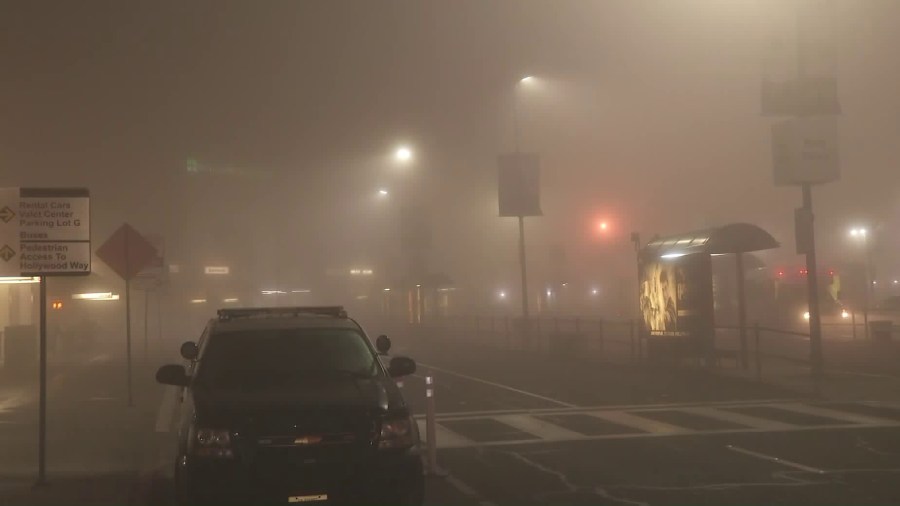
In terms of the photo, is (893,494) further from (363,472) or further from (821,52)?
(821,52)

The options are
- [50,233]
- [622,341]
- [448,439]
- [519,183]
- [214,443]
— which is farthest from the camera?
[622,341]

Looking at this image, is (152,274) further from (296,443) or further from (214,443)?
(296,443)

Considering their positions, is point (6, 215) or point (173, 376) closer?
point (173, 376)

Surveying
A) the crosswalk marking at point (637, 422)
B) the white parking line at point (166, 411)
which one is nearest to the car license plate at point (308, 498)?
the white parking line at point (166, 411)

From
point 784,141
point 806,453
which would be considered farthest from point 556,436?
point 784,141

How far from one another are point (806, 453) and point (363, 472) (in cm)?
681

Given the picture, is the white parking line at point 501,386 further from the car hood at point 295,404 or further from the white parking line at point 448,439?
the car hood at point 295,404

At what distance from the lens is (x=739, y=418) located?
52.1ft

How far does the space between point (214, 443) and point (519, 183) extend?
23.7 meters

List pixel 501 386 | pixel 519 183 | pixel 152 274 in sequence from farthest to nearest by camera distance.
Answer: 1. pixel 519 183
2. pixel 152 274
3. pixel 501 386

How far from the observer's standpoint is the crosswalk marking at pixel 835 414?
49.5ft

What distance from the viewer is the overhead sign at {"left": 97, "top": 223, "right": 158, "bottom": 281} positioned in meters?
17.6

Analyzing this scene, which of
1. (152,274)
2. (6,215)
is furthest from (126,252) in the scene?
(6,215)

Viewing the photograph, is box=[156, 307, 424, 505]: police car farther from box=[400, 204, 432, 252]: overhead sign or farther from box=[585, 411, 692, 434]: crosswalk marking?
box=[400, 204, 432, 252]: overhead sign
